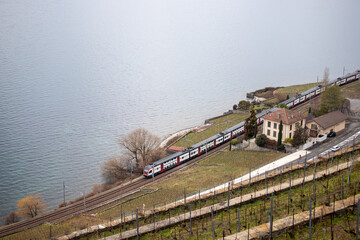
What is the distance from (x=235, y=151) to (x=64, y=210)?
29777 mm

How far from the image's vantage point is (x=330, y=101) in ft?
242

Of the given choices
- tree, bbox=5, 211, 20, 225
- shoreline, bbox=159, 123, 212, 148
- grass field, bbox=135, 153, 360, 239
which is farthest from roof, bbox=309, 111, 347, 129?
tree, bbox=5, 211, 20, 225

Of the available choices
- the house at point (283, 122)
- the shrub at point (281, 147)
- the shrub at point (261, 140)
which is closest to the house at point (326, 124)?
the house at point (283, 122)

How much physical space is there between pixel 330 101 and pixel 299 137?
709 inches

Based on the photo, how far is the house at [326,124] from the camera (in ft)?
211

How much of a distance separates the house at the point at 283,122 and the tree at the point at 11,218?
134 feet

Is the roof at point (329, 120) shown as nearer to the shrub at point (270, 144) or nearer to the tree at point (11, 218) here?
the shrub at point (270, 144)

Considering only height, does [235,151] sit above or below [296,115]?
below

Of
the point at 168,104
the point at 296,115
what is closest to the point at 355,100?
the point at 296,115

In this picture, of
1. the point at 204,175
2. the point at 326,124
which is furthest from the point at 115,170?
the point at 326,124

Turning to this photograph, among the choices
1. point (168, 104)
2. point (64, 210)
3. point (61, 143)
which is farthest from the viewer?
point (168, 104)

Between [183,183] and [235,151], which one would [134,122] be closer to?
[235,151]

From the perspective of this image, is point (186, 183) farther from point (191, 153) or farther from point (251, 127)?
point (251, 127)

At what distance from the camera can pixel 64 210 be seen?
168 ft
